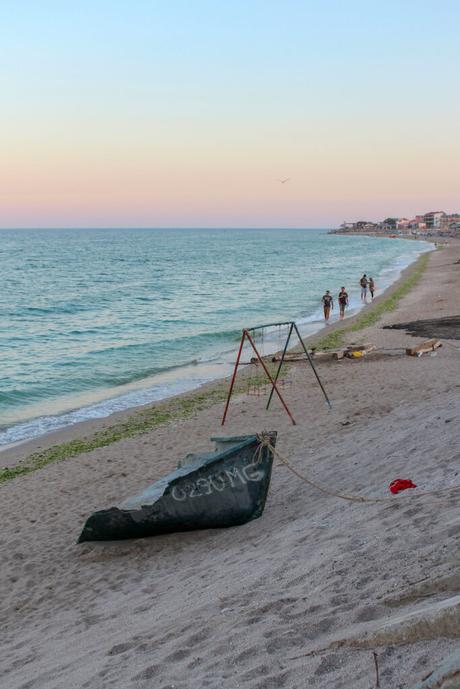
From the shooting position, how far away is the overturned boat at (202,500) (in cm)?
837

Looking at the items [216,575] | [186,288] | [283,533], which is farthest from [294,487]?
[186,288]

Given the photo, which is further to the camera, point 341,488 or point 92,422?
point 92,422

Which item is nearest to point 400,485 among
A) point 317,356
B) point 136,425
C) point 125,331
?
point 136,425

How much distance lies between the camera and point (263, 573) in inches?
247

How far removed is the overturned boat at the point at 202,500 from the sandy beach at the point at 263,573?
197 millimetres

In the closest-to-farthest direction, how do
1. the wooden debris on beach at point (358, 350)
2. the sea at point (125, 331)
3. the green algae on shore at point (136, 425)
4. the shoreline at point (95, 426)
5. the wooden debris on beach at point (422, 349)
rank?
the green algae on shore at point (136, 425)
the shoreline at point (95, 426)
the wooden debris on beach at point (422, 349)
the sea at point (125, 331)
the wooden debris on beach at point (358, 350)

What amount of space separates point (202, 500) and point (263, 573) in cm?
223

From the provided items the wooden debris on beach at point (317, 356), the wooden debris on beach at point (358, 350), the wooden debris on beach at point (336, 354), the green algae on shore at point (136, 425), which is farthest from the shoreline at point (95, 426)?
the wooden debris on beach at point (358, 350)

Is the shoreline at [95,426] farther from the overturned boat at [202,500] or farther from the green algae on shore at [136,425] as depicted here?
the overturned boat at [202,500]

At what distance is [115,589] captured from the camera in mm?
7371

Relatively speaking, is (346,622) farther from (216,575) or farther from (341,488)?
(341,488)

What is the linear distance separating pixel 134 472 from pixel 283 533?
4575mm

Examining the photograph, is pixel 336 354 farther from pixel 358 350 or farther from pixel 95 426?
pixel 95 426

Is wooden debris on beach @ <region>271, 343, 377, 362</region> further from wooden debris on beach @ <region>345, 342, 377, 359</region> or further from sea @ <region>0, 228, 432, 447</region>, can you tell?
sea @ <region>0, 228, 432, 447</region>
